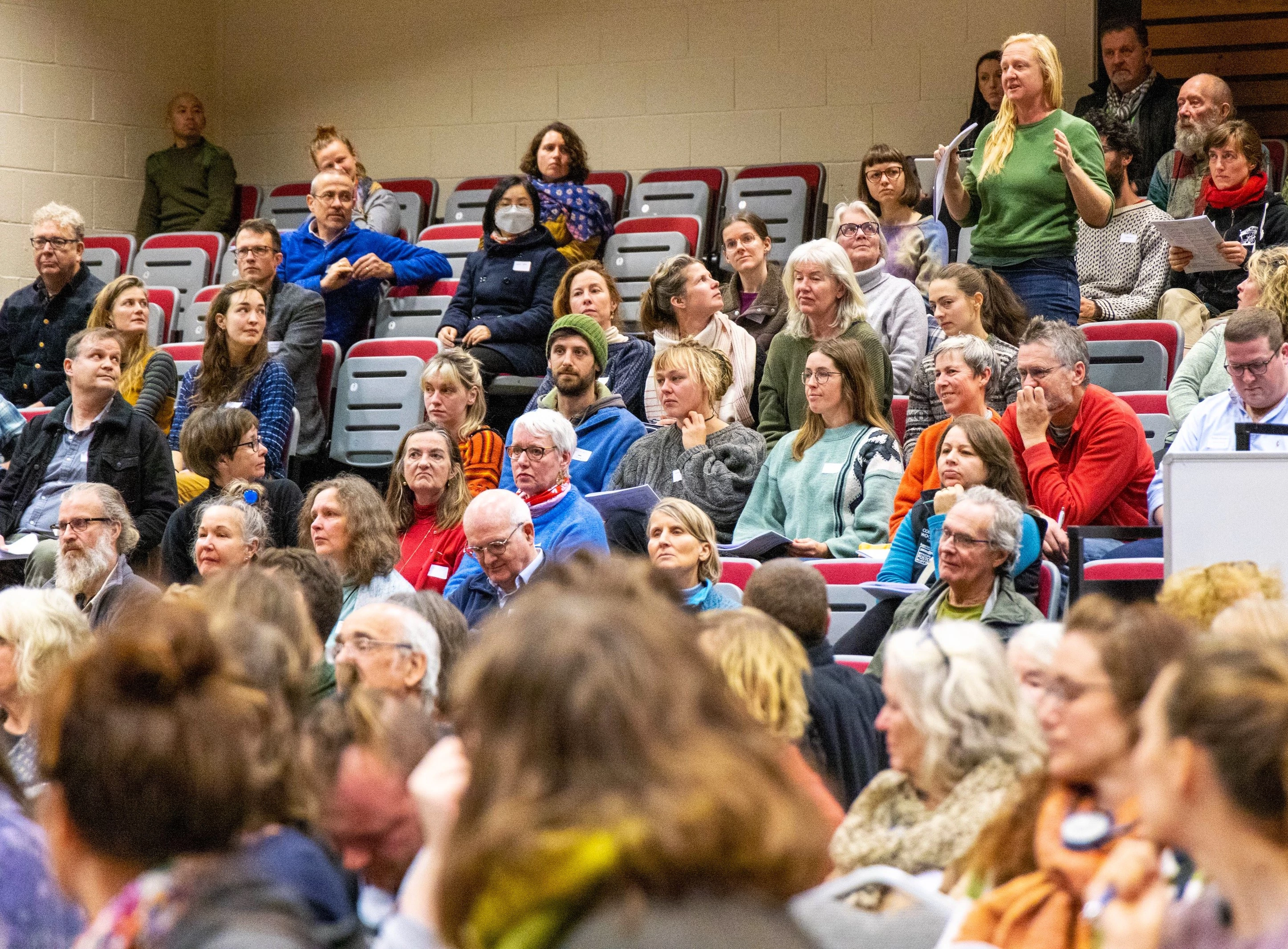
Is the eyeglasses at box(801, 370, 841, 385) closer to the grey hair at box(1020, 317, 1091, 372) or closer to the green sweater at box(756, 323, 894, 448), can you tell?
the green sweater at box(756, 323, 894, 448)

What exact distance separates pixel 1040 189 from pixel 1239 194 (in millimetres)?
868

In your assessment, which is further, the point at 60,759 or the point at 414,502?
the point at 414,502

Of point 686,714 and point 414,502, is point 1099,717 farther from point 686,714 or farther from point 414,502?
point 414,502

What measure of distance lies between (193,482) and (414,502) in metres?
0.91

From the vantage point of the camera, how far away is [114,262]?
24.1ft

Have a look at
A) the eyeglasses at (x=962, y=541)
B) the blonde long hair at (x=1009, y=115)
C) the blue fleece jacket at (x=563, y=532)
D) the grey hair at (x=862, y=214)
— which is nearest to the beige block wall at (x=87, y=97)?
the grey hair at (x=862, y=214)

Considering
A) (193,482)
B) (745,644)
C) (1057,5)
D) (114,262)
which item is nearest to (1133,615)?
(745,644)

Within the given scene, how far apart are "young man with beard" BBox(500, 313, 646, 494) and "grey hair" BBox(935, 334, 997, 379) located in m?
1.03

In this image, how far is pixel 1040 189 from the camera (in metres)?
4.97

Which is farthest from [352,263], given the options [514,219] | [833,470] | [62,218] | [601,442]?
[833,470]

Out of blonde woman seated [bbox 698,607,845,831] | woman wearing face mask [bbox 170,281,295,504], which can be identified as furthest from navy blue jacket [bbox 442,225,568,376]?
blonde woman seated [bbox 698,607,845,831]

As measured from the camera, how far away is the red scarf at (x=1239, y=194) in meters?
5.35

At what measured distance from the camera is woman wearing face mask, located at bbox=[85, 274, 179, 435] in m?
5.67

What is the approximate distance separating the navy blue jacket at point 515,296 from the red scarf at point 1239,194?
2.28 meters
